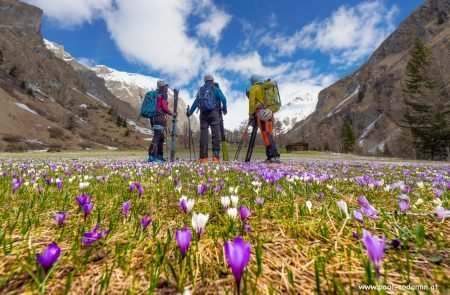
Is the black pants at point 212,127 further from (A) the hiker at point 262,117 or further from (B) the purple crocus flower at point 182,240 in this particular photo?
(B) the purple crocus flower at point 182,240

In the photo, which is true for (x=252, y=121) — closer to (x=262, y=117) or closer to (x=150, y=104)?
(x=262, y=117)

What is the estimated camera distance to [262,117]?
11.5m

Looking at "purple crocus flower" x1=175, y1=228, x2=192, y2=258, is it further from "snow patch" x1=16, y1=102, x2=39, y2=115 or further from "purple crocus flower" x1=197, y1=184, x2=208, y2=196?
"snow patch" x1=16, y1=102, x2=39, y2=115

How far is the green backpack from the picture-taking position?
40.4ft

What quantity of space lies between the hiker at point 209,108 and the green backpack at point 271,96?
8.29ft

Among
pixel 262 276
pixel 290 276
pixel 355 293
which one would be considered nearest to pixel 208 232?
pixel 262 276

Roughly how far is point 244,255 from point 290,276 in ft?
1.22

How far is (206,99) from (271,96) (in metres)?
3.42

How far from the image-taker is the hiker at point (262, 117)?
37.9 feet

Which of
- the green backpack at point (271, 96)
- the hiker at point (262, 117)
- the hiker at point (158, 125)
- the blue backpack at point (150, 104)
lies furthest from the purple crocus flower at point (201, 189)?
the blue backpack at point (150, 104)

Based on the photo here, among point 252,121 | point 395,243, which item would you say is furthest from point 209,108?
point 395,243

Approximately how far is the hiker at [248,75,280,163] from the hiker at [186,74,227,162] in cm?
196

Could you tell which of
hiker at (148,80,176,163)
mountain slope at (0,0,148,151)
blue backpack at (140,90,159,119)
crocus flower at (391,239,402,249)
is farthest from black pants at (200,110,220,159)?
mountain slope at (0,0,148,151)

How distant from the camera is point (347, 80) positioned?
196 m
